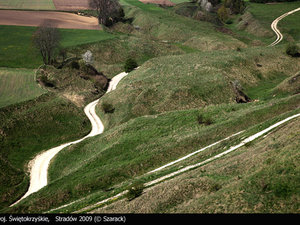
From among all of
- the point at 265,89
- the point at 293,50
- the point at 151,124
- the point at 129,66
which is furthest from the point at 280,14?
the point at 151,124

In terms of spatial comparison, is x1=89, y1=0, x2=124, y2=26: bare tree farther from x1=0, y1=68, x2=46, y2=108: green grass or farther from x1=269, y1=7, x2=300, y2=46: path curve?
x1=269, y1=7, x2=300, y2=46: path curve

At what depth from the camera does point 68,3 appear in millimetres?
167500

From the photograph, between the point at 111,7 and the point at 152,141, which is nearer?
the point at 152,141

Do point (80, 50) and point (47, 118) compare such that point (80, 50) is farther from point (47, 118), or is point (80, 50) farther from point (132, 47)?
point (47, 118)

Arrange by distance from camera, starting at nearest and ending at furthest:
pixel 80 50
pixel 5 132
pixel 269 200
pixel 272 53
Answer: pixel 269 200 < pixel 5 132 < pixel 272 53 < pixel 80 50

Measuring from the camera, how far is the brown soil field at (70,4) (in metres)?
158

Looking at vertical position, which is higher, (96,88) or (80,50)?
(80,50)

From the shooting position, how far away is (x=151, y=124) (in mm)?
51250

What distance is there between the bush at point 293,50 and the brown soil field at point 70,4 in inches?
4596

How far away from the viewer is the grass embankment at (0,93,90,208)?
44.3 m

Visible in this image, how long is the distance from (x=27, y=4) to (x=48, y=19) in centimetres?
3476

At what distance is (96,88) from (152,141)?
135 ft

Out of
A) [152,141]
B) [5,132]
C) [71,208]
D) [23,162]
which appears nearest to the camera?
[71,208]

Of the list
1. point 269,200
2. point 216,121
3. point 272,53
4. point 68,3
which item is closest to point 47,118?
point 216,121
